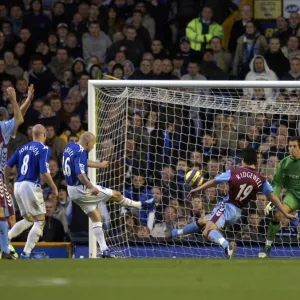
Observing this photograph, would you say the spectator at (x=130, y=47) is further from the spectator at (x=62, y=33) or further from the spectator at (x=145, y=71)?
the spectator at (x=62, y=33)

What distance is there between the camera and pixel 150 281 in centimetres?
910

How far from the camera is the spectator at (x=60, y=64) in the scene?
17.4m

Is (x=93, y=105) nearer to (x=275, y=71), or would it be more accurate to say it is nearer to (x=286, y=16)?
(x=275, y=71)

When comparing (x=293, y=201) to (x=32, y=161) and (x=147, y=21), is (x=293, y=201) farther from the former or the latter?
(x=147, y=21)

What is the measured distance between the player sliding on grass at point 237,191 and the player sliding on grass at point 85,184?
1.05 meters

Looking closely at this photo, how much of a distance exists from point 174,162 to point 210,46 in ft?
10.6

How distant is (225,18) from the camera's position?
18.3 meters

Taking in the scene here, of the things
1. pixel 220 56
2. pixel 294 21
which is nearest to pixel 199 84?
pixel 220 56

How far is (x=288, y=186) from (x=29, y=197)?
9.70ft

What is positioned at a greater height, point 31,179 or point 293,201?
point 31,179

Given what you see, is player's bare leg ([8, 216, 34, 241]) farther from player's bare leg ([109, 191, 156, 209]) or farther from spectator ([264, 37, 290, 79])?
spectator ([264, 37, 290, 79])

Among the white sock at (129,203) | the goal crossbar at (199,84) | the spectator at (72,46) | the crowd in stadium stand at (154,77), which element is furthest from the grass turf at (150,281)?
the spectator at (72,46)

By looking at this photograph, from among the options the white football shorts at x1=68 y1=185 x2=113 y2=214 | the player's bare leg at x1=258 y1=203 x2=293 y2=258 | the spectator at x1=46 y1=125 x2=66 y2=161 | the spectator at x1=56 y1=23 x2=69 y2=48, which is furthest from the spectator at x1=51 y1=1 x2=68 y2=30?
the player's bare leg at x1=258 y1=203 x2=293 y2=258

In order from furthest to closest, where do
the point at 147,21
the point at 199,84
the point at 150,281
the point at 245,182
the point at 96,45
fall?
the point at 147,21 < the point at 96,45 < the point at 199,84 < the point at 245,182 < the point at 150,281
